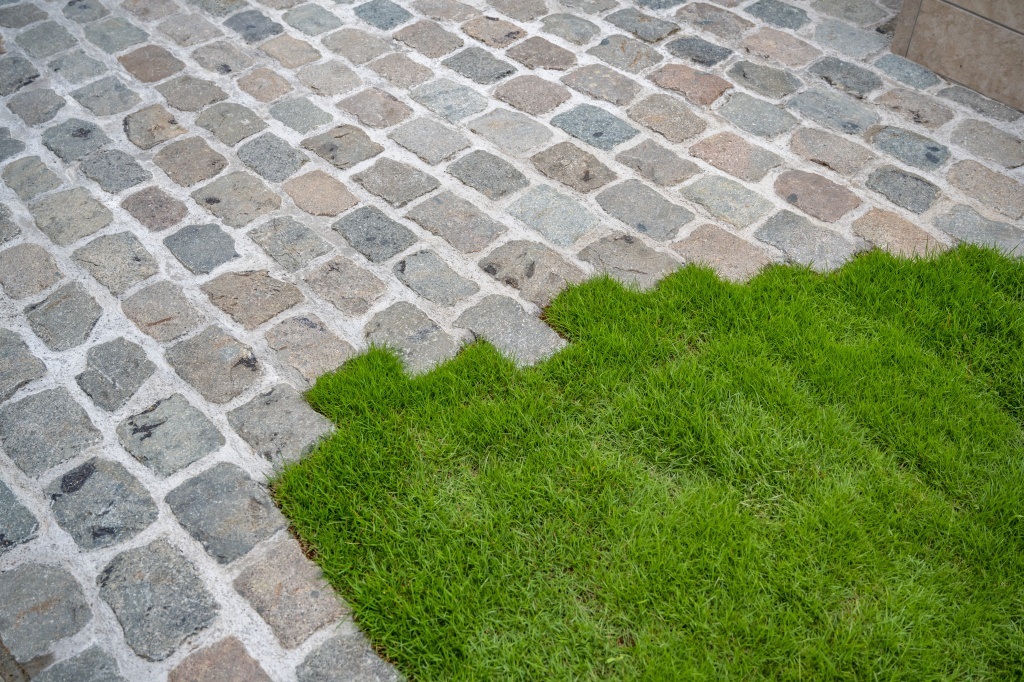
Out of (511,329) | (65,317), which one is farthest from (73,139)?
(511,329)

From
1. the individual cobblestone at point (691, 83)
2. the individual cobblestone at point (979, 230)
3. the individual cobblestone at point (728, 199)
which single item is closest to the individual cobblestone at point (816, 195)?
the individual cobblestone at point (728, 199)

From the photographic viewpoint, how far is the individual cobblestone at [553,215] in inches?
151

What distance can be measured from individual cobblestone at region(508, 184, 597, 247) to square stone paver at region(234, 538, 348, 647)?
1822 mm

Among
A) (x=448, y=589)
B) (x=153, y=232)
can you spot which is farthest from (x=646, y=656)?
(x=153, y=232)

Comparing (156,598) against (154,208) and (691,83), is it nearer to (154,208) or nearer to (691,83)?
(154,208)

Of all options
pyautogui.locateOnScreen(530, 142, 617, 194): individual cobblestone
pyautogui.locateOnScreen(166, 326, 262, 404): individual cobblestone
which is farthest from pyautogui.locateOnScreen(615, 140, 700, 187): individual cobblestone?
pyautogui.locateOnScreen(166, 326, 262, 404): individual cobblestone

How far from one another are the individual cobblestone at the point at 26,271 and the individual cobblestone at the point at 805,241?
3149 mm

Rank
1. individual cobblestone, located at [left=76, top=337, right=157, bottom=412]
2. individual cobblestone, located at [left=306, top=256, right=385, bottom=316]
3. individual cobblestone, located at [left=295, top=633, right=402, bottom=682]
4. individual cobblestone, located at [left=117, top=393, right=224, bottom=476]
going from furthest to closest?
1. individual cobblestone, located at [left=306, top=256, right=385, bottom=316]
2. individual cobblestone, located at [left=76, top=337, right=157, bottom=412]
3. individual cobblestone, located at [left=117, top=393, right=224, bottom=476]
4. individual cobblestone, located at [left=295, top=633, right=402, bottom=682]

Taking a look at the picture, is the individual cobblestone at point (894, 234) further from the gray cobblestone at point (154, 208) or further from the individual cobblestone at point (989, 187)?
the gray cobblestone at point (154, 208)

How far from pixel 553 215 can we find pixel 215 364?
1641 millimetres

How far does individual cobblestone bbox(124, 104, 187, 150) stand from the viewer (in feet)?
14.4

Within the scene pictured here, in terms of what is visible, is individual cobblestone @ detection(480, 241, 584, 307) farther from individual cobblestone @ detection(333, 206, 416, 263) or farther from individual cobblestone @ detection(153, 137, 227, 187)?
individual cobblestone @ detection(153, 137, 227, 187)

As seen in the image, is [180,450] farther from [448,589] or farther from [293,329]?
[448,589]

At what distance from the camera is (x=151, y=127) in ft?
14.7
